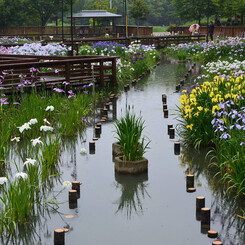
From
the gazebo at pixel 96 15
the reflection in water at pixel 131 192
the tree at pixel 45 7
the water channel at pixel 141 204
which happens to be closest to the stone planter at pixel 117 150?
the water channel at pixel 141 204

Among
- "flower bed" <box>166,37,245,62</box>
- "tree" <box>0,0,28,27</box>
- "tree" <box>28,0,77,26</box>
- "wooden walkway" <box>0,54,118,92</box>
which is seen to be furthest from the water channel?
"tree" <box>28,0,77,26</box>

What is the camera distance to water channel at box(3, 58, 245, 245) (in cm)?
550

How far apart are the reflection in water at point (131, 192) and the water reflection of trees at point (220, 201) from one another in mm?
808

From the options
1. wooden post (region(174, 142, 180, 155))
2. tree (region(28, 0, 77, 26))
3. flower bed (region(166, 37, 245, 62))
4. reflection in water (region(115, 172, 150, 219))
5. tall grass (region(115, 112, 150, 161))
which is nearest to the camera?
reflection in water (region(115, 172, 150, 219))

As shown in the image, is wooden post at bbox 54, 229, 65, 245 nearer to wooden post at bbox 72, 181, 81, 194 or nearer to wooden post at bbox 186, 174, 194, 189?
wooden post at bbox 72, 181, 81, 194

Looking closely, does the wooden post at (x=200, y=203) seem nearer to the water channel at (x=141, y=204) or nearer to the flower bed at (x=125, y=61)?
the water channel at (x=141, y=204)

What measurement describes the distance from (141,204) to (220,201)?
3.22 feet

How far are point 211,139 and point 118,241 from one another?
4.01 m

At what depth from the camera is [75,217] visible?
603 centimetres

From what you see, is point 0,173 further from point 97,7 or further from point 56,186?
point 97,7

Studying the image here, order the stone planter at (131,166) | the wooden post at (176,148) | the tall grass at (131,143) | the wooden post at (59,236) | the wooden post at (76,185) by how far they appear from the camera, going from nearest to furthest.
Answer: the wooden post at (59,236) → the wooden post at (76,185) → the stone planter at (131,166) → the tall grass at (131,143) → the wooden post at (176,148)

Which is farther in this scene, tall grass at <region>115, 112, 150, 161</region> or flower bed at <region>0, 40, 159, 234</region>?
tall grass at <region>115, 112, 150, 161</region>

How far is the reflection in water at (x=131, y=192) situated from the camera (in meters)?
6.39

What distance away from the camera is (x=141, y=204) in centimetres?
654
